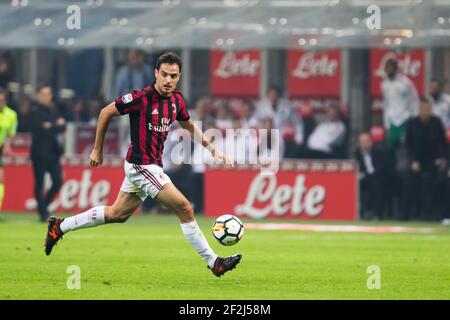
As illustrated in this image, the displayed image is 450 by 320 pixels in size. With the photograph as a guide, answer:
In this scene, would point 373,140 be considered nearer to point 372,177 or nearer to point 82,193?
point 372,177

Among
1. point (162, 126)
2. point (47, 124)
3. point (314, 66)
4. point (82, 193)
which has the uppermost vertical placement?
point (314, 66)

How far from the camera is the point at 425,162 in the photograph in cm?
2419

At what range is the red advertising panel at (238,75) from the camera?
94.6 feet

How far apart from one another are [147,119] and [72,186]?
39.0 ft

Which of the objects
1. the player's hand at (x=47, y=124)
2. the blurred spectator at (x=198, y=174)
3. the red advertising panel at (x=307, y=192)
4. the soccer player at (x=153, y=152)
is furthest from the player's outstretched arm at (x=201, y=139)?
the blurred spectator at (x=198, y=174)

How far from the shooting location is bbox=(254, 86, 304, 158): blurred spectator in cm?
2614

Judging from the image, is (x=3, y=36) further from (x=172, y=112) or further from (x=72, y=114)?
(x=172, y=112)

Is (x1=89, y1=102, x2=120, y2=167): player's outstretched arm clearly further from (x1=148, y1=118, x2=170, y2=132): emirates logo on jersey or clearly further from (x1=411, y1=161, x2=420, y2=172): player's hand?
(x1=411, y1=161, x2=420, y2=172): player's hand

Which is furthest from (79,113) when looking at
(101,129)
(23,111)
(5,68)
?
(101,129)

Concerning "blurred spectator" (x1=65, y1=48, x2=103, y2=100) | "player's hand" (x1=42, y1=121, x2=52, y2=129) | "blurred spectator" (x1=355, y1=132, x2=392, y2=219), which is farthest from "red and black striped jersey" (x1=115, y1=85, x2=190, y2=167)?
"blurred spectator" (x1=65, y1=48, x2=103, y2=100)

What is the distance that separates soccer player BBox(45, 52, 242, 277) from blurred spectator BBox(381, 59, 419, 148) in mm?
11531
